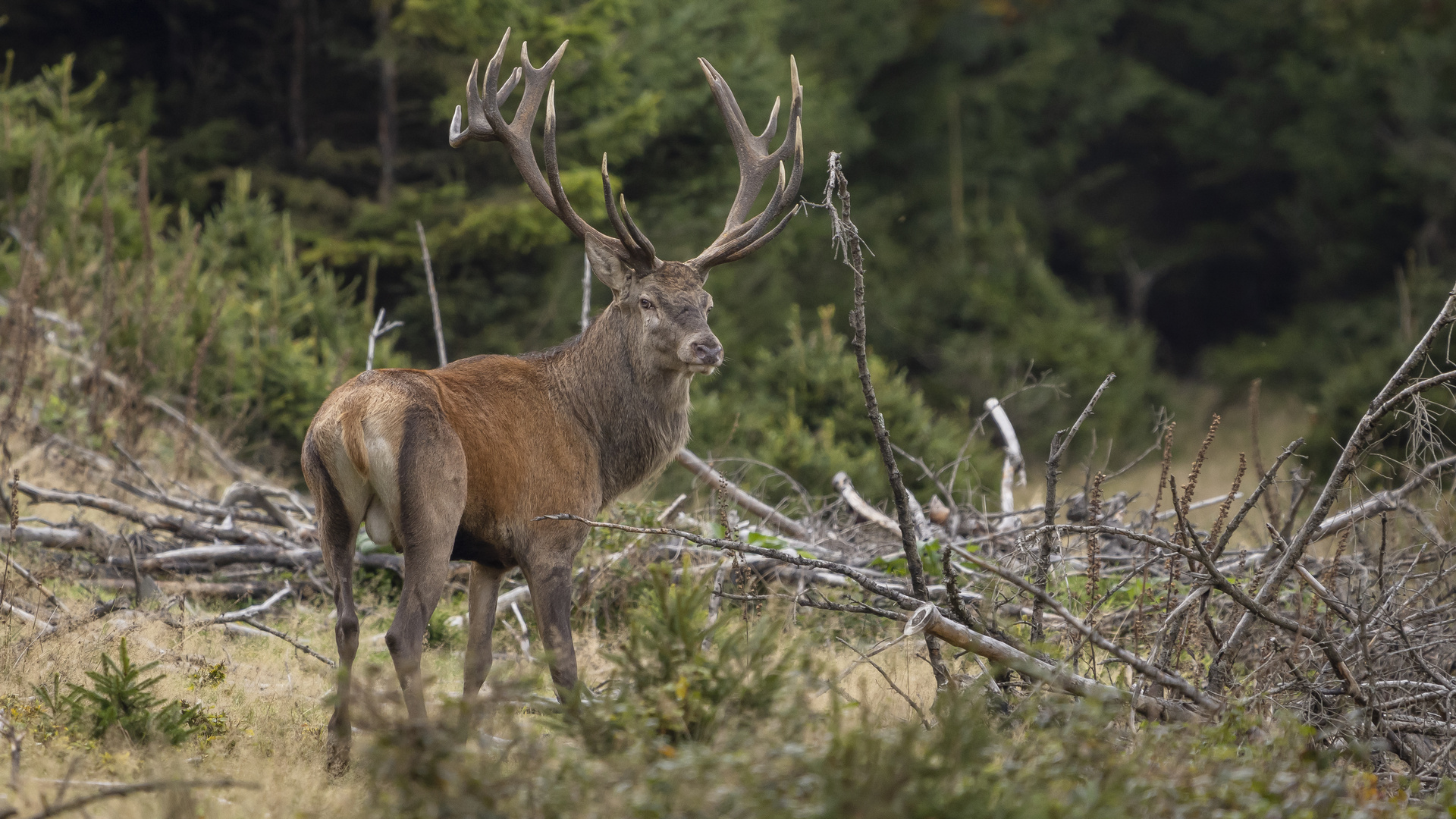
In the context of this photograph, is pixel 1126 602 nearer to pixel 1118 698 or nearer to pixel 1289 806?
pixel 1118 698

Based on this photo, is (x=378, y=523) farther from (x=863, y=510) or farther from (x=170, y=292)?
(x=170, y=292)

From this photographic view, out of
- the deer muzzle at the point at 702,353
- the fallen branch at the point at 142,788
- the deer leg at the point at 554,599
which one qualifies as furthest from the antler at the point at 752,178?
the fallen branch at the point at 142,788

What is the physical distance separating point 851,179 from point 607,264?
1783 cm

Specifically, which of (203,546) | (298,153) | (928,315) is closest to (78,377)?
(203,546)

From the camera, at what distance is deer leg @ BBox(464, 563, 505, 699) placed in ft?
17.2

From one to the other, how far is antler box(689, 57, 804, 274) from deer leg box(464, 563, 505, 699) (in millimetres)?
1665

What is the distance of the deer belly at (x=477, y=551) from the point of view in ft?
16.1

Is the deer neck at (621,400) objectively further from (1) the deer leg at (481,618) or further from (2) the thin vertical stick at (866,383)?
(2) the thin vertical stick at (866,383)

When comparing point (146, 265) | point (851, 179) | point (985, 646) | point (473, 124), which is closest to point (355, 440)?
point (473, 124)

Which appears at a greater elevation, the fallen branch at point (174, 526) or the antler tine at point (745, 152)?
the antler tine at point (745, 152)

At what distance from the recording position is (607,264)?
228 inches

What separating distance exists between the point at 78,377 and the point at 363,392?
250 inches

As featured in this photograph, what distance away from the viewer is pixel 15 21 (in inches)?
576

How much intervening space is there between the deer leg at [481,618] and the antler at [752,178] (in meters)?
1.67
